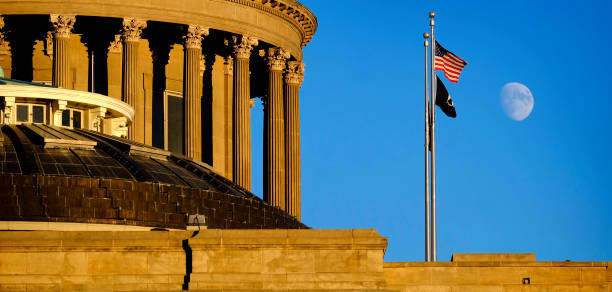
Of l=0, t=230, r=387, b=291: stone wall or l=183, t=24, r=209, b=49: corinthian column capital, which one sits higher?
l=183, t=24, r=209, b=49: corinthian column capital

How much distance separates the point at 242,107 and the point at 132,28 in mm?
8203

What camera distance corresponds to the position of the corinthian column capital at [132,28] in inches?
4033

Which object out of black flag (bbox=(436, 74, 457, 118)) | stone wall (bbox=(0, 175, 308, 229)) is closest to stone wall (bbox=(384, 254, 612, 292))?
stone wall (bbox=(0, 175, 308, 229))

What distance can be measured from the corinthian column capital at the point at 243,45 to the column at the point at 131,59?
6.41 m

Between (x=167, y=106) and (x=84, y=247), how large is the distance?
5424 centimetres

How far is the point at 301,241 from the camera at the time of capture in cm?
5391

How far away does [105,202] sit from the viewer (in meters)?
63.5

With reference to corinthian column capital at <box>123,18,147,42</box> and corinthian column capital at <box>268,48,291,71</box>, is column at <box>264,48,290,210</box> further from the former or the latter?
corinthian column capital at <box>123,18,147,42</box>

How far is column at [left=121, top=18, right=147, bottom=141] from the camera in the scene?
10181 centimetres

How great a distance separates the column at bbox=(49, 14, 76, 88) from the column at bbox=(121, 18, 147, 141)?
305cm

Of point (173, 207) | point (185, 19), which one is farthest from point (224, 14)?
point (173, 207)

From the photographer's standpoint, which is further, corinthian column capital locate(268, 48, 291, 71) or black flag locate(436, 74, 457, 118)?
corinthian column capital locate(268, 48, 291, 71)

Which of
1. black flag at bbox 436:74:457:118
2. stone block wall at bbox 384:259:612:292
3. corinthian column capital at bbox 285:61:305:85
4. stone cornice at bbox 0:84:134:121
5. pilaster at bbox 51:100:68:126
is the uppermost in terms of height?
corinthian column capital at bbox 285:61:305:85

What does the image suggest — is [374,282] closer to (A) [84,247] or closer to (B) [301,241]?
(B) [301,241]
